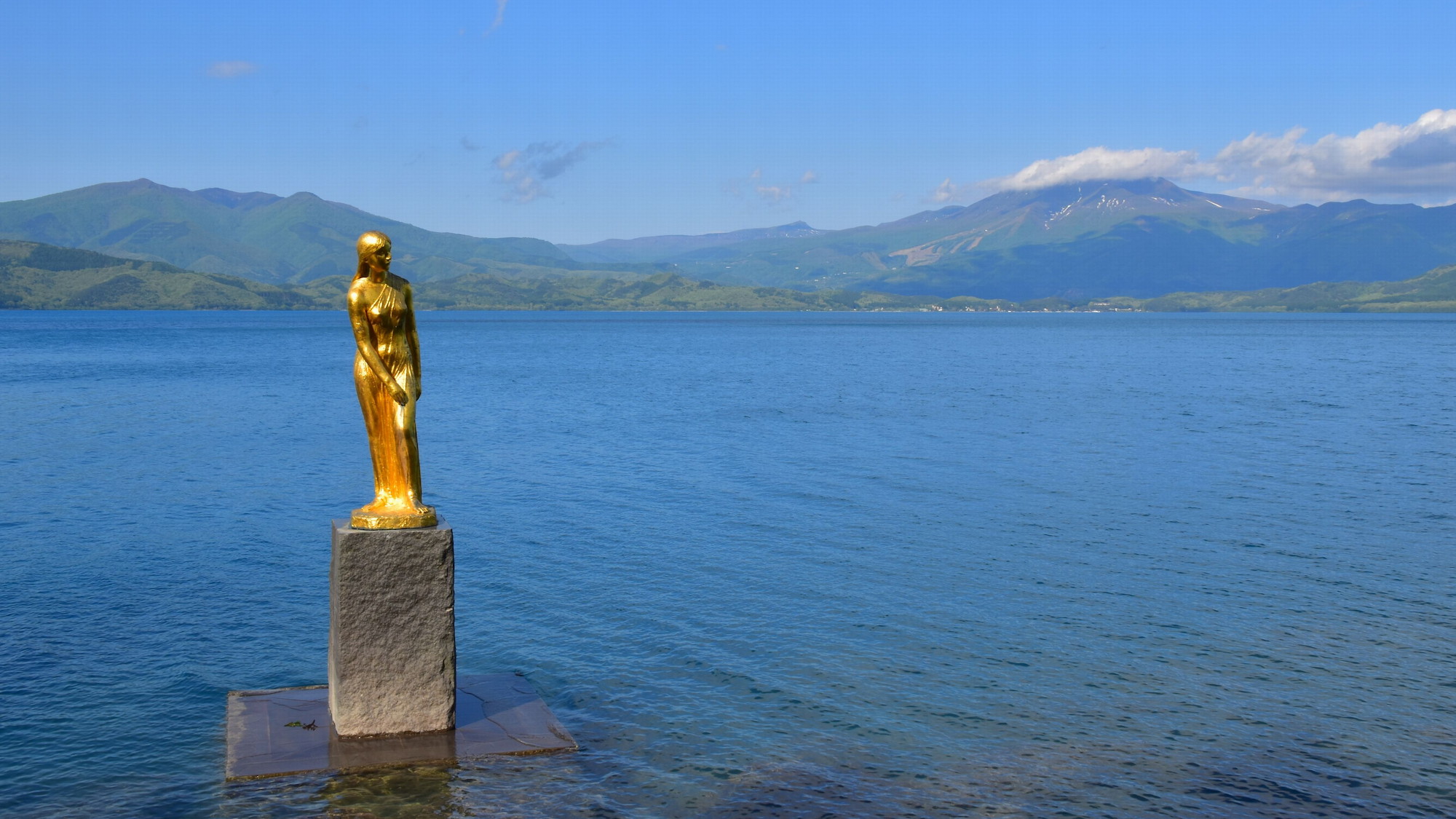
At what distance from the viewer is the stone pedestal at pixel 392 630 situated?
1234 cm

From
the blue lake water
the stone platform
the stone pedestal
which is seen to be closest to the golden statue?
the stone pedestal

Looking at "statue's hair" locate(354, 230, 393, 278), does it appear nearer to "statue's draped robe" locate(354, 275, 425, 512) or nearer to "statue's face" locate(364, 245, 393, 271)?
"statue's face" locate(364, 245, 393, 271)

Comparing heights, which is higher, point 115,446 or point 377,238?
point 377,238

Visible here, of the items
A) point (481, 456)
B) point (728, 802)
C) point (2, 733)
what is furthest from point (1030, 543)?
point (481, 456)

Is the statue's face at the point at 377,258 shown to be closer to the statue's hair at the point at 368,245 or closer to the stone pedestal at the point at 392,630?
the statue's hair at the point at 368,245

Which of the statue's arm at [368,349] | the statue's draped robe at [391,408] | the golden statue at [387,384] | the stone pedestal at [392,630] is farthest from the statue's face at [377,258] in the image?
the stone pedestal at [392,630]

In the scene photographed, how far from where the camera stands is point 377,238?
495 inches

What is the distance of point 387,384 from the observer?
1279 centimetres

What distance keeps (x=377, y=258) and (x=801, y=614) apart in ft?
32.9

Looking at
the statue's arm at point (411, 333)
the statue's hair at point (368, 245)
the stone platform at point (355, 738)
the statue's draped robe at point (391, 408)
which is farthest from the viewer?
the statue's arm at point (411, 333)

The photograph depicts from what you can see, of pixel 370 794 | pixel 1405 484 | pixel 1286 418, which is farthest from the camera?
pixel 1286 418

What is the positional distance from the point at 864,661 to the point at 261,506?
1874cm

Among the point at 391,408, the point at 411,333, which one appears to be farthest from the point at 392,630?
the point at 411,333

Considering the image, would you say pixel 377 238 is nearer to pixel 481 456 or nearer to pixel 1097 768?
pixel 1097 768
